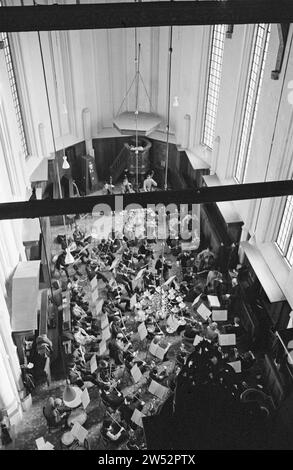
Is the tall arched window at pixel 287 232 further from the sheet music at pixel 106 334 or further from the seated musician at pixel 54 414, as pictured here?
the seated musician at pixel 54 414

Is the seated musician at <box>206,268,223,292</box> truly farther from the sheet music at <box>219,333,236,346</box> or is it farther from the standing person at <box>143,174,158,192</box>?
the standing person at <box>143,174,158,192</box>

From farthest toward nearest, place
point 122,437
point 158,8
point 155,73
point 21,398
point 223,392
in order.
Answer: point 155,73
point 21,398
point 122,437
point 223,392
point 158,8

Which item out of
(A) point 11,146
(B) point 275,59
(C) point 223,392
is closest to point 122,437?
(C) point 223,392

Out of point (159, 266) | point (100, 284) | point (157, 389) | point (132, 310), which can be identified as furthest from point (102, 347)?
point (100, 284)

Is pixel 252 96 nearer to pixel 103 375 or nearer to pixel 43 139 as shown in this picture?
pixel 43 139

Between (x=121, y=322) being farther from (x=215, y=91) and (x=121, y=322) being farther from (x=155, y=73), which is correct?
(x=155, y=73)
